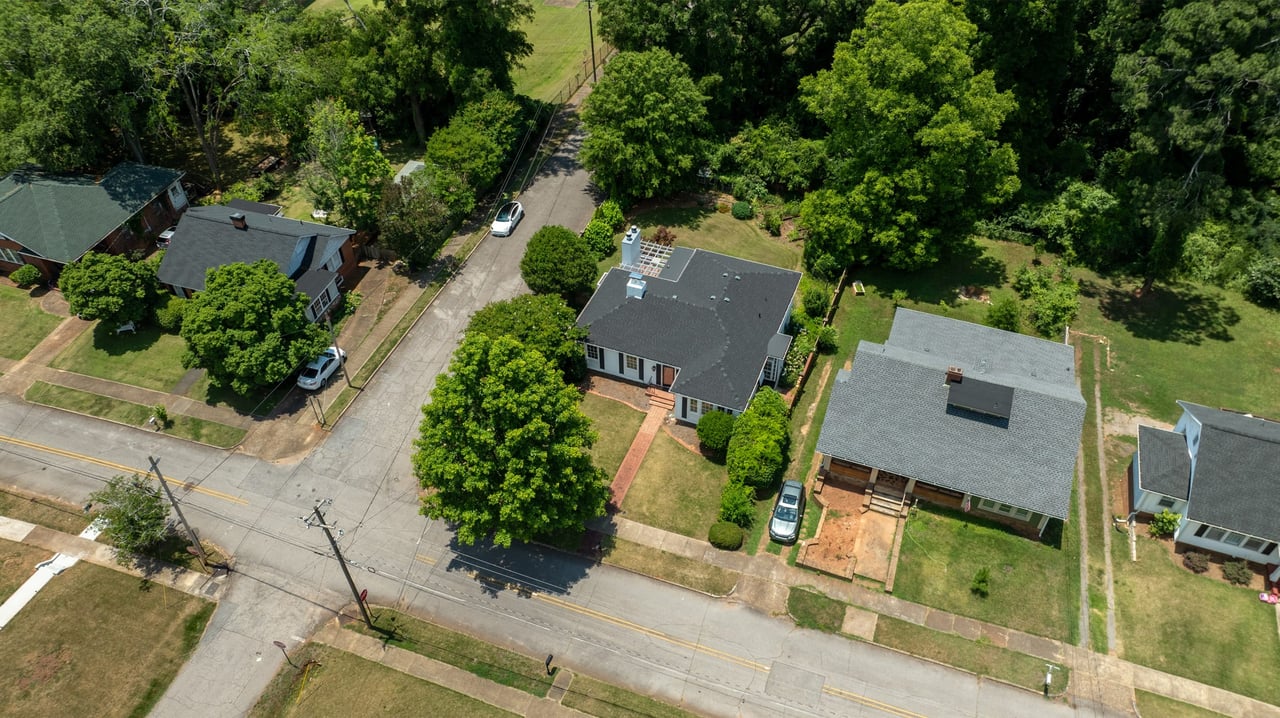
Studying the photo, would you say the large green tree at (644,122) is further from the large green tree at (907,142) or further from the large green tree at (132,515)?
the large green tree at (132,515)

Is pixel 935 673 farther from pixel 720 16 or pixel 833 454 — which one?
pixel 720 16

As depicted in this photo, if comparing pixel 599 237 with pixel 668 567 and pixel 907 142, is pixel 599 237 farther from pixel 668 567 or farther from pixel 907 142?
pixel 668 567

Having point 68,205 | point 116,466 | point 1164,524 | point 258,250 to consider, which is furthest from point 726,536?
point 68,205

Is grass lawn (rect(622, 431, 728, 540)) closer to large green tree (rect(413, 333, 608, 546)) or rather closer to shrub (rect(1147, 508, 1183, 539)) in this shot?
large green tree (rect(413, 333, 608, 546))

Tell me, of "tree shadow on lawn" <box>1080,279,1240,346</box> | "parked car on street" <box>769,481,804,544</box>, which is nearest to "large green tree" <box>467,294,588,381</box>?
"parked car on street" <box>769,481,804,544</box>

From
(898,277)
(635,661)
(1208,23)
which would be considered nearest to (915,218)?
(898,277)
